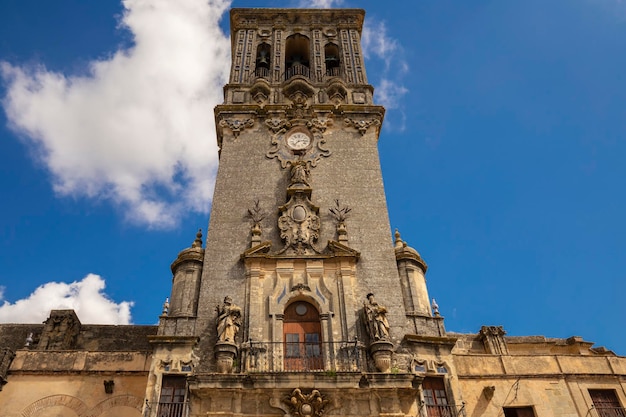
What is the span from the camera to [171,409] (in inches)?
613

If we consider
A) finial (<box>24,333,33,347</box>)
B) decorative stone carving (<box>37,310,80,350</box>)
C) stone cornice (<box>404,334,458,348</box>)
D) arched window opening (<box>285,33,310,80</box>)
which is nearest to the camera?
stone cornice (<box>404,334,458,348</box>)

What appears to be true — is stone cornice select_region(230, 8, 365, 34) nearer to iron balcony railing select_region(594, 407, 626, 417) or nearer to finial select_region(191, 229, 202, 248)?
finial select_region(191, 229, 202, 248)

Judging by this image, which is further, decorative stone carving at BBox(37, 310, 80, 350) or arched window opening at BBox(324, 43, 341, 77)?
arched window opening at BBox(324, 43, 341, 77)

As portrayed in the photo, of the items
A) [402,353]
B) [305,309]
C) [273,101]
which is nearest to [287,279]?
[305,309]

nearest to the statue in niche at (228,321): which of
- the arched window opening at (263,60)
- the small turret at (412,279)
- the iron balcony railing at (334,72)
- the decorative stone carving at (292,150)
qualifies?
the small turret at (412,279)

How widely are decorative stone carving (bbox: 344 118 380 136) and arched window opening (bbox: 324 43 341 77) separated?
446 cm

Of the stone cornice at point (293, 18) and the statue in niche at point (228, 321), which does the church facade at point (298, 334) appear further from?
the stone cornice at point (293, 18)

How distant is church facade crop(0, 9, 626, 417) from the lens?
15445mm

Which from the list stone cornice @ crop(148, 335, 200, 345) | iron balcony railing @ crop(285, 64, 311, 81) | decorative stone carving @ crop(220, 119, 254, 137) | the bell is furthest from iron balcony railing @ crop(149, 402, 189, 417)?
the bell

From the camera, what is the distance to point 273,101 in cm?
2547

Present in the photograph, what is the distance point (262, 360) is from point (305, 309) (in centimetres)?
253

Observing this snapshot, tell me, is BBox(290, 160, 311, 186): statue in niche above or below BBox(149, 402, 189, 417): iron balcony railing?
above

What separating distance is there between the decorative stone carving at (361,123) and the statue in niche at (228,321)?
10.4 m

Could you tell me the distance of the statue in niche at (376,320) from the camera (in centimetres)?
1656
